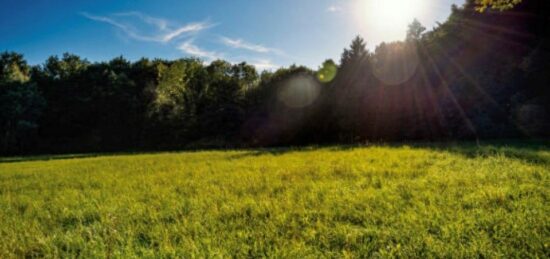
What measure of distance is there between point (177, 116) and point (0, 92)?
32.6 meters

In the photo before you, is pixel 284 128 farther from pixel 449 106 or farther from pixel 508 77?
pixel 508 77

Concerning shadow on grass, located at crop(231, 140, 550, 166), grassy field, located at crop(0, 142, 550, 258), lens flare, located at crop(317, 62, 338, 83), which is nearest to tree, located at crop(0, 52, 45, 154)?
lens flare, located at crop(317, 62, 338, 83)

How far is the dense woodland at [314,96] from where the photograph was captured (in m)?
21.7

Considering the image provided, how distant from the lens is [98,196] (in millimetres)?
6699

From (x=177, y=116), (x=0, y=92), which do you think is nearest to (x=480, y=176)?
(x=177, y=116)

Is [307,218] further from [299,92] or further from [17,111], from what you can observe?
[17,111]

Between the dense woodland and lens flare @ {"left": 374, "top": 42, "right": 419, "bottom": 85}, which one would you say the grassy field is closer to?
the dense woodland

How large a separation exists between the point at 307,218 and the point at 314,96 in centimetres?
3249

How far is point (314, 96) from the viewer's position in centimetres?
3581

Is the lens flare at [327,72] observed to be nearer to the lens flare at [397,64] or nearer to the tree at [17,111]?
the lens flare at [397,64]

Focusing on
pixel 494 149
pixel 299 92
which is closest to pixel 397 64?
pixel 299 92

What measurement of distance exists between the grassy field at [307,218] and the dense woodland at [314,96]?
538 cm

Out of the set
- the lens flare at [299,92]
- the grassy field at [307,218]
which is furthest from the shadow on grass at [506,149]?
the lens flare at [299,92]

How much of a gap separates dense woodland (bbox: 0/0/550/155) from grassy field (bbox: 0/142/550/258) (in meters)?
5.38
